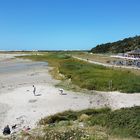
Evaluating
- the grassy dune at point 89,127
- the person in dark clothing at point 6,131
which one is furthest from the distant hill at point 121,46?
the person in dark clothing at point 6,131

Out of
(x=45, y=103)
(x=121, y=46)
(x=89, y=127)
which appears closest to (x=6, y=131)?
(x=89, y=127)

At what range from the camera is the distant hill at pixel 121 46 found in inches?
5158

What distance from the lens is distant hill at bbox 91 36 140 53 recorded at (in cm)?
13101

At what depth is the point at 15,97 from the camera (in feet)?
128

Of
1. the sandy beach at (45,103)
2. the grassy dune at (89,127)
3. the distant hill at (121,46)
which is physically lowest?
the sandy beach at (45,103)

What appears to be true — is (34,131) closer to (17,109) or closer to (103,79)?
(17,109)

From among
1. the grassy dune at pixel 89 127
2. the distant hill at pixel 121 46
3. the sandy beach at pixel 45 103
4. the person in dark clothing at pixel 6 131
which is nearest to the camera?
the grassy dune at pixel 89 127

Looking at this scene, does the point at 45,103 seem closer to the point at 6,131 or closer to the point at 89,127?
the point at 6,131

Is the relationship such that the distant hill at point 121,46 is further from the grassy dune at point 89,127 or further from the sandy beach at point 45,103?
the grassy dune at point 89,127

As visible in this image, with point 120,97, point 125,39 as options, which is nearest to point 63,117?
point 120,97

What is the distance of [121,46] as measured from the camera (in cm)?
14212

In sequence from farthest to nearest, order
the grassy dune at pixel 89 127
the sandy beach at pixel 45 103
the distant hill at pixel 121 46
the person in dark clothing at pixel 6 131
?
1. the distant hill at pixel 121 46
2. the sandy beach at pixel 45 103
3. the person in dark clothing at pixel 6 131
4. the grassy dune at pixel 89 127

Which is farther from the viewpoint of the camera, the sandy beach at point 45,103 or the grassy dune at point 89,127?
the sandy beach at point 45,103

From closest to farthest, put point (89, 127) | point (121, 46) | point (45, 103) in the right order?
1. point (89, 127)
2. point (45, 103)
3. point (121, 46)
